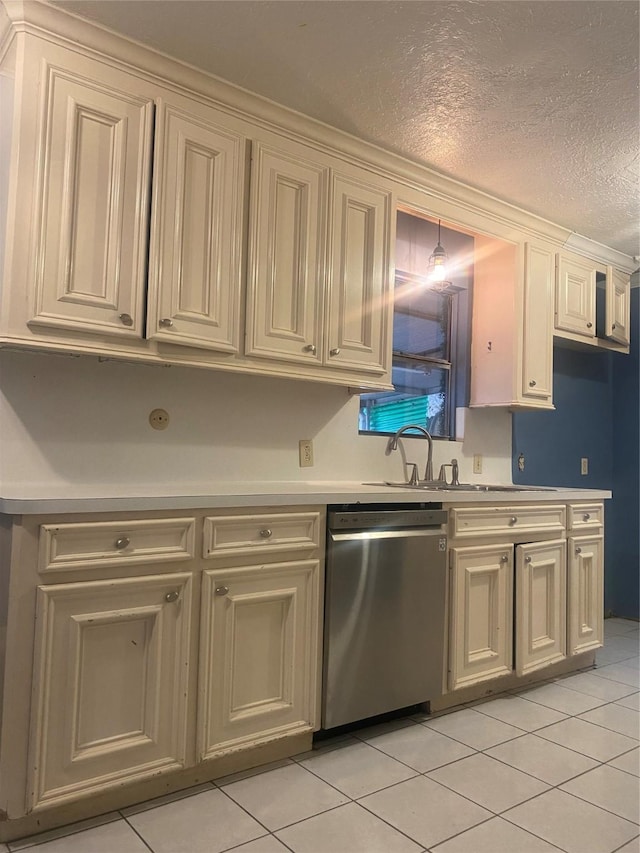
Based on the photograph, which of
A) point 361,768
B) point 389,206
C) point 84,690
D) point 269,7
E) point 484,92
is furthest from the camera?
point 389,206

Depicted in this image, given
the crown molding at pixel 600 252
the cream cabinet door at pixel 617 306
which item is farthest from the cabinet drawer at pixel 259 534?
the cream cabinet door at pixel 617 306

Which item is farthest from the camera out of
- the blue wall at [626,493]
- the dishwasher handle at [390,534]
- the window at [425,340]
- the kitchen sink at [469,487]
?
the blue wall at [626,493]

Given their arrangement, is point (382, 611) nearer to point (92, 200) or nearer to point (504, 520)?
point (504, 520)

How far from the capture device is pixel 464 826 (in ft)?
5.69

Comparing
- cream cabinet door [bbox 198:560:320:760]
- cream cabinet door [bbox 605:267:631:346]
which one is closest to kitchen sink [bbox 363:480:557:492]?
cream cabinet door [bbox 198:560:320:760]

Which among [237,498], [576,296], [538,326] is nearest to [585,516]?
[538,326]

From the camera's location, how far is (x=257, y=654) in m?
2.00

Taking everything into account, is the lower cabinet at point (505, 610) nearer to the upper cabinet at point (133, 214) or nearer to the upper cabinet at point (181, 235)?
the upper cabinet at point (181, 235)

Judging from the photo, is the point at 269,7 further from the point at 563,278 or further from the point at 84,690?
the point at 563,278

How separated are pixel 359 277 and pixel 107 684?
1.79 metres

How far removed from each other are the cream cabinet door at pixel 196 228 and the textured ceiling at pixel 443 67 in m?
0.21

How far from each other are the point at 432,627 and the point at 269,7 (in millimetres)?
2192

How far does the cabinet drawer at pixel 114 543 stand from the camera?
1.63 metres

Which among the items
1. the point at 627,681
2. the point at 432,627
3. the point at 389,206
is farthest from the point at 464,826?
the point at 389,206
